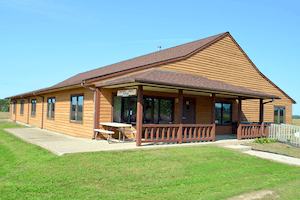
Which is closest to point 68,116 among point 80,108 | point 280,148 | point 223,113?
point 80,108

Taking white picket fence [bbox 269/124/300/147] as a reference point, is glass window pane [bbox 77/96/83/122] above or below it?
above

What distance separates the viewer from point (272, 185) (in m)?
5.98

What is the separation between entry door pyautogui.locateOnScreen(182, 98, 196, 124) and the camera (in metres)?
14.7

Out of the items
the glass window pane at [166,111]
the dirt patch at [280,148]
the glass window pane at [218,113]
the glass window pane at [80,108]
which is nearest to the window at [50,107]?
the glass window pane at [80,108]

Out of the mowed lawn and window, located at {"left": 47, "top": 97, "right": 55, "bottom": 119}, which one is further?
window, located at {"left": 47, "top": 97, "right": 55, "bottom": 119}

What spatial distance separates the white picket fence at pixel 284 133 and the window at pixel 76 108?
1096 centimetres

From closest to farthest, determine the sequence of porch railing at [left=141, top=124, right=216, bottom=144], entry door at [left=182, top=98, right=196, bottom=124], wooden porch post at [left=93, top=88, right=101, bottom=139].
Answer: porch railing at [left=141, top=124, right=216, bottom=144] → wooden porch post at [left=93, top=88, right=101, bottom=139] → entry door at [left=182, top=98, right=196, bottom=124]

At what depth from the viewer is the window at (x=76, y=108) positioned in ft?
43.5

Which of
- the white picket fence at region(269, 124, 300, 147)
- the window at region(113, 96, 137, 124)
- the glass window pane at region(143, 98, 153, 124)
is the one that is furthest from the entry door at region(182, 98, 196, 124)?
the white picket fence at region(269, 124, 300, 147)

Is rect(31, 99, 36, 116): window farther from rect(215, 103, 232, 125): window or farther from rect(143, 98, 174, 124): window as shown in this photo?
rect(215, 103, 232, 125): window

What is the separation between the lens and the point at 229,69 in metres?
16.1

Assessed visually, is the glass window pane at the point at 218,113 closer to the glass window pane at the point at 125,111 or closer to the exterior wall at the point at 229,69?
the exterior wall at the point at 229,69

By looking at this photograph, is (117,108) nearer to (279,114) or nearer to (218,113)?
(218,113)

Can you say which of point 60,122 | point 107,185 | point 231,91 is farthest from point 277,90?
point 107,185
